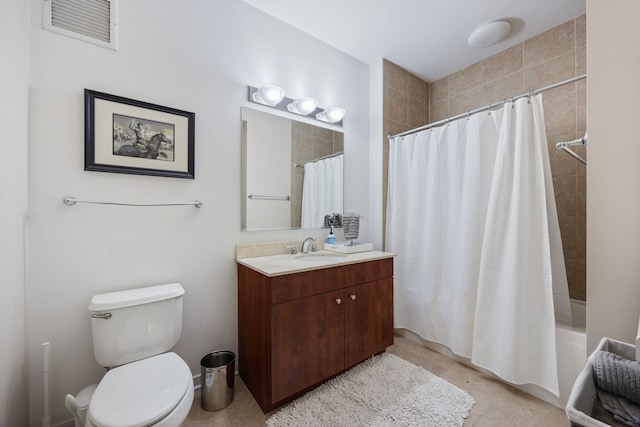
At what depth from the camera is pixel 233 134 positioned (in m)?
1.85

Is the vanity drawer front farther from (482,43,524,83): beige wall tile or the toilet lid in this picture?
(482,43,524,83): beige wall tile

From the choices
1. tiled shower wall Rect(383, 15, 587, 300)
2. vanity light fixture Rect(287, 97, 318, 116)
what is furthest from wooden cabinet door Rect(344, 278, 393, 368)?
vanity light fixture Rect(287, 97, 318, 116)

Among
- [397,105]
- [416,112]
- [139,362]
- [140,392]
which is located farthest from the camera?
[416,112]

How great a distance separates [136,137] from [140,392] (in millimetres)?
1270

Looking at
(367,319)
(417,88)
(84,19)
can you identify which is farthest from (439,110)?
(84,19)

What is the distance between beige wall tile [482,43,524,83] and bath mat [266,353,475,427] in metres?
2.67

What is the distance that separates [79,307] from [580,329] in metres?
2.83

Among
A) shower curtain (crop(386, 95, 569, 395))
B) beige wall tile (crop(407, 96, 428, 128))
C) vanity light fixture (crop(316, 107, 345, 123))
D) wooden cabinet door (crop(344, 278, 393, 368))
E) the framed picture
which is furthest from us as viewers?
beige wall tile (crop(407, 96, 428, 128))

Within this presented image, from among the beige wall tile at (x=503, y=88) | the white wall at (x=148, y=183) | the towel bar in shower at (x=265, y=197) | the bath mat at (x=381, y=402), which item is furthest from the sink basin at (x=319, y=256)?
the beige wall tile at (x=503, y=88)

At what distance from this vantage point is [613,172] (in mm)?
1143

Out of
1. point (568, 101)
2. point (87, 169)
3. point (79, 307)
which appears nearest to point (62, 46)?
point (87, 169)

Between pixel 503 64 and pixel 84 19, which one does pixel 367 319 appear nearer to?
pixel 84 19

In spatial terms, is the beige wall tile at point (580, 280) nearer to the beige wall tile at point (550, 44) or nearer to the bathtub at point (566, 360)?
the bathtub at point (566, 360)

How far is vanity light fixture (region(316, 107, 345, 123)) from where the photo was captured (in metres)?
2.30
